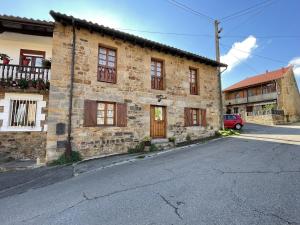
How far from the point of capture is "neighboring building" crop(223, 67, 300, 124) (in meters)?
22.0

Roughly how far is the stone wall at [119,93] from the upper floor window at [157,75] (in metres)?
0.31

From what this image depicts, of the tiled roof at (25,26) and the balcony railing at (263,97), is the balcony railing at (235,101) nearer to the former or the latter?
the balcony railing at (263,97)

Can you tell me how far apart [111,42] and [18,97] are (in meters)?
4.98

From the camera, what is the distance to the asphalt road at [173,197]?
10.2ft

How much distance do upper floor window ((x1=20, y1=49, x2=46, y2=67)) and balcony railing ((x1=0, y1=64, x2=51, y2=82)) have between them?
1.18 metres

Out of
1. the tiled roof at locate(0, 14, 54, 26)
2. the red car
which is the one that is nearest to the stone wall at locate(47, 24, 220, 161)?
the tiled roof at locate(0, 14, 54, 26)

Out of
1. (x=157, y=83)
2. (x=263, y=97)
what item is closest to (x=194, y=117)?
(x=157, y=83)

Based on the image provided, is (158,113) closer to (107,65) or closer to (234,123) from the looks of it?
(107,65)

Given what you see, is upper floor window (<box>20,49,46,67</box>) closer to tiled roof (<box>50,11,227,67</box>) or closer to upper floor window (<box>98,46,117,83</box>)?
tiled roof (<box>50,11,227,67</box>)

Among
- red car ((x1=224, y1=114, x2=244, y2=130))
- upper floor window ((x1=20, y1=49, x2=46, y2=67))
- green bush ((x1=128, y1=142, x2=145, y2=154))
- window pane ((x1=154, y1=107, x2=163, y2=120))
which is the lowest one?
green bush ((x1=128, y1=142, x2=145, y2=154))

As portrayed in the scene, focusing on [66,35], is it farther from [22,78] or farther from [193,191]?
[193,191]

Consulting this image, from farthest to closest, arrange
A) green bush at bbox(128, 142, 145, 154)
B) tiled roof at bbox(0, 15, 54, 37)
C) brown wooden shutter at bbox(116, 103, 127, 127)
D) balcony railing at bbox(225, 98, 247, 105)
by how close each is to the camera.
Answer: balcony railing at bbox(225, 98, 247, 105)
green bush at bbox(128, 142, 145, 154)
brown wooden shutter at bbox(116, 103, 127, 127)
tiled roof at bbox(0, 15, 54, 37)

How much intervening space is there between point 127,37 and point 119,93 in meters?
2.85

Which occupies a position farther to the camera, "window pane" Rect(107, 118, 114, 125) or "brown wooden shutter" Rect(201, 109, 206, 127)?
"brown wooden shutter" Rect(201, 109, 206, 127)
